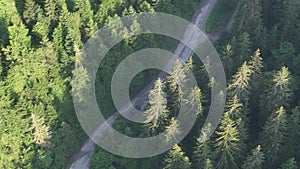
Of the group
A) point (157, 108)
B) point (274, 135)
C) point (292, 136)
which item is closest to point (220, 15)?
point (157, 108)

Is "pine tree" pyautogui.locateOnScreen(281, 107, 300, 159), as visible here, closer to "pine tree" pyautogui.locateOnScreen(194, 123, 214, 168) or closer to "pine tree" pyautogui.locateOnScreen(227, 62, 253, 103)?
Result: "pine tree" pyautogui.locateOnScreen(227, 62, 253, 103)

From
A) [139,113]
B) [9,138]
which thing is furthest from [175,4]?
[9,138]

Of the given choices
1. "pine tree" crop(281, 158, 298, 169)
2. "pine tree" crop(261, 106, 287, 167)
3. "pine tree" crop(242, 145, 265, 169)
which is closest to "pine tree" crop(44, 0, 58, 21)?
"pine tree" crop(261, 106, 287, 167)

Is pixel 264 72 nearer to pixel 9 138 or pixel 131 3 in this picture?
pixel 131 3

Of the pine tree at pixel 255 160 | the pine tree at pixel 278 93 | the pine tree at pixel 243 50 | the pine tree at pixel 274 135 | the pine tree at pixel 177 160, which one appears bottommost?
the pine tree at pixel 177 160

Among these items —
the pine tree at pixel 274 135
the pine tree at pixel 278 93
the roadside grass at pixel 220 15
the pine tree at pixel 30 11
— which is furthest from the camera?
the roadside grass at pixel 220 15

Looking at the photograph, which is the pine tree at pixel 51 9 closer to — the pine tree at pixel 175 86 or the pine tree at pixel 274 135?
the pine tree at pixel 175 86

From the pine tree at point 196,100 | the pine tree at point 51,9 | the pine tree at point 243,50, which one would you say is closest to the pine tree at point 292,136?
the pine tree at point 196,100
